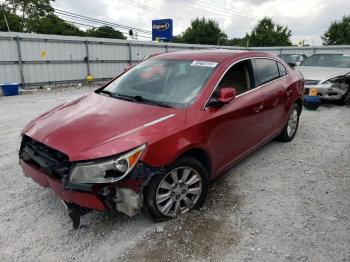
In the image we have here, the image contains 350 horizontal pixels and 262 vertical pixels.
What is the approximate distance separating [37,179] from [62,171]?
20.6 inches

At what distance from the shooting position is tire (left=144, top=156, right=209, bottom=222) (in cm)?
266

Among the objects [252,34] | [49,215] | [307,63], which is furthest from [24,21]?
[49,215]

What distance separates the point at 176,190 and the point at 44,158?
4.12 feet

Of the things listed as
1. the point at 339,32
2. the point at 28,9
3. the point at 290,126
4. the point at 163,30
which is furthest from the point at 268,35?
the point at 290,126

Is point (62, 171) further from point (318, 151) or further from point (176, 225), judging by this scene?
point (318, 151)

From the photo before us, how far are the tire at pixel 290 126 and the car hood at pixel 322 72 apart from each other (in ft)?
12.1

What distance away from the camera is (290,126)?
528 centimetres

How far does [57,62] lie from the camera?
13.0m

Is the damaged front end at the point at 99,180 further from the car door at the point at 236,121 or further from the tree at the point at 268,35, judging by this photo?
the tree at the point at 268,35

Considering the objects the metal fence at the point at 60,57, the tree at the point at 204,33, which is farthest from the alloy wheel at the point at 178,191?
the tree at the point at 204,33

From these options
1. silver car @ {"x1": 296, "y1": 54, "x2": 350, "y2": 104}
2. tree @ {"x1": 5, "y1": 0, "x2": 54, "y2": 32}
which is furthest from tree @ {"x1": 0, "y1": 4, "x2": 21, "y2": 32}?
silver car @ {"x1": 296, "y1": 54, "x2": 350, "y2": 104}

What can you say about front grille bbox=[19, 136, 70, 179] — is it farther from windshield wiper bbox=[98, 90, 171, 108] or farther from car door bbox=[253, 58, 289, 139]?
car door bbox=[253, 58, 289, 139]

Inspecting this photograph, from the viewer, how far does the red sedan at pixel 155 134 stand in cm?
241

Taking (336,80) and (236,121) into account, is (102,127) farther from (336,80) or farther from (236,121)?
(336,80)
